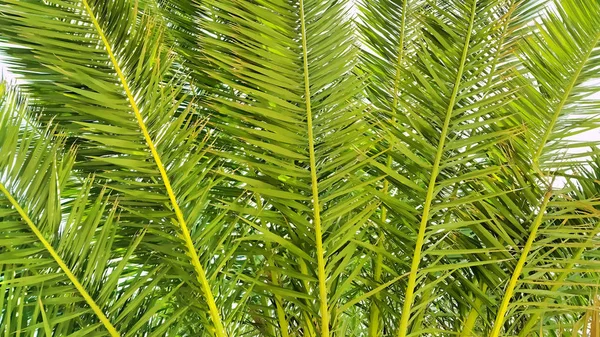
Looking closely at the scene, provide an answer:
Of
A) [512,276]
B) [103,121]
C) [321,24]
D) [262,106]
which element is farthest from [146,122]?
[512,276]

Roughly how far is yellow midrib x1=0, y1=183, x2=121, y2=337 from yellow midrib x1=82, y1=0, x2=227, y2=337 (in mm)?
174

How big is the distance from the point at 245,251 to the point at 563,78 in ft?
2.35

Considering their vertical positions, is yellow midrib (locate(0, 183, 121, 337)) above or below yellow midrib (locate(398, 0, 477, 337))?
below

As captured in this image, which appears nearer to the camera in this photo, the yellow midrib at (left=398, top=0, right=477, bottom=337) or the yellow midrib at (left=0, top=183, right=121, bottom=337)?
the yellow midrib at (left=0, top=183, right=121, bottom=337)

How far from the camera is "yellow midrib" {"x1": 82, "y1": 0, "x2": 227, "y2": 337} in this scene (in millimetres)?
986

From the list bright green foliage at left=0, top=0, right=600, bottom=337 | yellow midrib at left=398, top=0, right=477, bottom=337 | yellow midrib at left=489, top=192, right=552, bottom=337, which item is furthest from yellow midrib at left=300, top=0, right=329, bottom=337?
yellow midrib at left=489, top=192, right=552, bottom=337

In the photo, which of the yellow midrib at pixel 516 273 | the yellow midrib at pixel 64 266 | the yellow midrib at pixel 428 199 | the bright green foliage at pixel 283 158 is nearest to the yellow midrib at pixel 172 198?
the bright green foliage at pixel 283 158

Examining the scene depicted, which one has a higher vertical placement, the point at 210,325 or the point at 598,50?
the point at 598,50

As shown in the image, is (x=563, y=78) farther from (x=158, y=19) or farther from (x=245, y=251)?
(x=158, y=19)

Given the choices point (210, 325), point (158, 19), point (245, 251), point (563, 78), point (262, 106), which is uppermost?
point (563, 78)

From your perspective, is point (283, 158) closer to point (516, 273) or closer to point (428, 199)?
point (428, 199)

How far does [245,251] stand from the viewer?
1232 millimetres

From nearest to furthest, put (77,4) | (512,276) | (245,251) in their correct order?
(77,4) → (512,276) → (245,251)

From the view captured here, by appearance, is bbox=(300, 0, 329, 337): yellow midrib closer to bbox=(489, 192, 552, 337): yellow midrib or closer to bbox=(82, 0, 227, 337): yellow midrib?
bbox=(82, 0, 227, 337): yellow midrib
